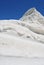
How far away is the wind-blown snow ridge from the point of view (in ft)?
12.8

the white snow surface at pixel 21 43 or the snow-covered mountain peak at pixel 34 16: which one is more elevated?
the snow-covered mountain peak at pixel 34 16

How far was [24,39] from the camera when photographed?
464 centimetres

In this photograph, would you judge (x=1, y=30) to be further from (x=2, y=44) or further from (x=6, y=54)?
(x=6, y=54)

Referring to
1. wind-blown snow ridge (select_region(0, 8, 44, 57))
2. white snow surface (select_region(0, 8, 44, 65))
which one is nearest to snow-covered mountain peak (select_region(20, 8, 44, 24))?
wind-blown snow ridge (select_region(0, 8, 44, 57))

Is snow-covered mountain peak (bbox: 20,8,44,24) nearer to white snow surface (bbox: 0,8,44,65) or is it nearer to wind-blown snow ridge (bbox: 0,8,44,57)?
wind-blown snow ridge (bbox: 0,8,44,57)

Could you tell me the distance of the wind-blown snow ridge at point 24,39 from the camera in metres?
3.91

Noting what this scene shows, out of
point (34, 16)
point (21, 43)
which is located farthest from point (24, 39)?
point (34, 16)

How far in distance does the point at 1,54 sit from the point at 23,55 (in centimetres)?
51

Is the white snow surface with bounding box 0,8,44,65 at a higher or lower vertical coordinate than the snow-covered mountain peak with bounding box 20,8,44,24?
lower

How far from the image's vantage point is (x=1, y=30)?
5035 mm

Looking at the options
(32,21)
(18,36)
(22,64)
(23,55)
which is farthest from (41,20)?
(22,64)

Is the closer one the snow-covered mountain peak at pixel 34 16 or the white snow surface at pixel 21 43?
the white snow surface at pixel 21 43

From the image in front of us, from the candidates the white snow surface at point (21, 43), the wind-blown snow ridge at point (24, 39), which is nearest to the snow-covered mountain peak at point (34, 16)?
the wind-blown snow ridge at point (24, 39)

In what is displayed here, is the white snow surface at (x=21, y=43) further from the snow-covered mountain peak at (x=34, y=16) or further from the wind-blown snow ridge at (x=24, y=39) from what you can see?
the snow-covered mountain peak at (x=34, y=16)
